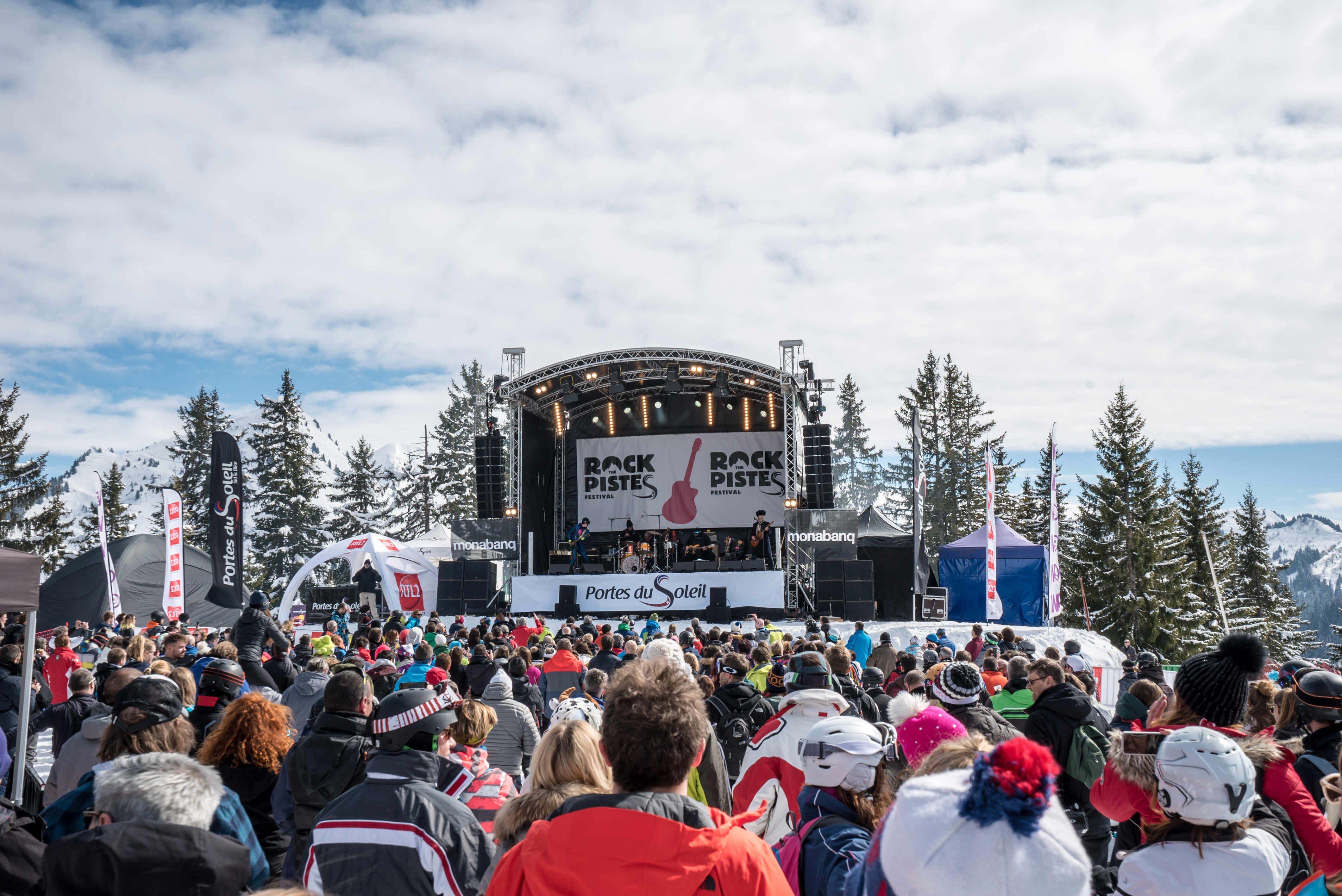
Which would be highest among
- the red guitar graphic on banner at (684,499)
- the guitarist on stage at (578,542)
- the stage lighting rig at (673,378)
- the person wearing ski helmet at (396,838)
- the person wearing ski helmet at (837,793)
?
the stage lighting rig at (673,378)

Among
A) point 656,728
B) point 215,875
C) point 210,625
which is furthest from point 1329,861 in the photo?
point 210,625

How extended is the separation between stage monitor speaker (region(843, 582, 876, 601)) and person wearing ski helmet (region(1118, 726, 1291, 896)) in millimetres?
17135

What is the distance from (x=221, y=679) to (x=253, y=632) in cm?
355

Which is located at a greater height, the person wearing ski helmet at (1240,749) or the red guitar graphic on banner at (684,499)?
the red guitar graphic on banner at (684,499)

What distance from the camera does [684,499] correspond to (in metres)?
23.5

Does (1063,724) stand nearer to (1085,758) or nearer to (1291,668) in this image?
(1085,758)

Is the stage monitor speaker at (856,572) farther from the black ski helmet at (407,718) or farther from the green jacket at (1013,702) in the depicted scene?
the black ski helmet at (407,718)

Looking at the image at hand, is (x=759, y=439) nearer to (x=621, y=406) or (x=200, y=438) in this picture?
(x=621, y=406)

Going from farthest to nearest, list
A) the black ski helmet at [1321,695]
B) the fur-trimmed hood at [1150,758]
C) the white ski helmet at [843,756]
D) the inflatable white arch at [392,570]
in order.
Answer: the inflatable white arch at [392,570] → the black ski helmet at [1321,695] → the fur-trimmed hood at [1150,758] → the white ski helmet at [843,756]

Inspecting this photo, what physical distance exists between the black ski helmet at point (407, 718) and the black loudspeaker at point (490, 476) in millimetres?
18576

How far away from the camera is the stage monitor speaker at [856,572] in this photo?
19078 millimetres

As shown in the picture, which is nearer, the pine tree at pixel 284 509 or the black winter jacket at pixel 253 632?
the black winter jacket at pixel 253 632

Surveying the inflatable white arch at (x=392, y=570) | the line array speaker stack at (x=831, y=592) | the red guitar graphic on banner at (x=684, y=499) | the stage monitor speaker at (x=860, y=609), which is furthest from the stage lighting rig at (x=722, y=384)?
the inflatable white arch at (x=392, y=570)

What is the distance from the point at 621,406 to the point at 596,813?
2218cm
